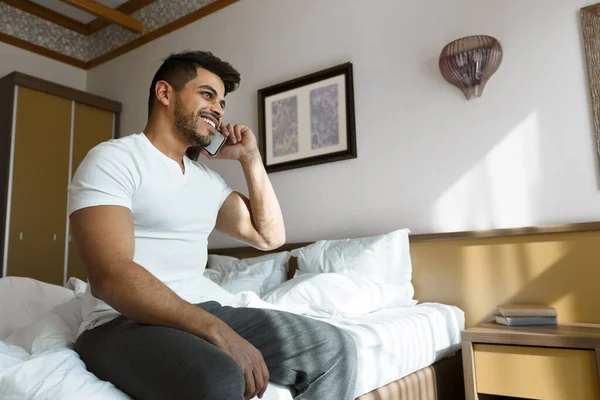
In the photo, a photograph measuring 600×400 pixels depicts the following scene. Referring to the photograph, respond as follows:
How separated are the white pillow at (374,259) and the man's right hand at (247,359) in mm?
1225

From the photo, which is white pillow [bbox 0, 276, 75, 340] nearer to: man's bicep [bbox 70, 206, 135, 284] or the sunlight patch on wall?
man's bicep [bbox 70, 206, 135, 284]

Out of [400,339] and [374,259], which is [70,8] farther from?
[400,339]

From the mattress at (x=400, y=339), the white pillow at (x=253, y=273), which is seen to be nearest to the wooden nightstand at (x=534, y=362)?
the mattress at (x=400, y=339)

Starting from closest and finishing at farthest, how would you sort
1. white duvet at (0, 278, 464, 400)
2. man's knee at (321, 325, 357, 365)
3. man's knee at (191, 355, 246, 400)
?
man's knee at (191, 355, 246, 400)
white duvet at (0, 278, 464, 400)
man's knee at (321, 325, 357, 365)

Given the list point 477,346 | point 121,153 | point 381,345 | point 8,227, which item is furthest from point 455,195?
point 8,227

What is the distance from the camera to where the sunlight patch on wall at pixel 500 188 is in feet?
6.84

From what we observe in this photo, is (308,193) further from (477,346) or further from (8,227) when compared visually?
(8,227)

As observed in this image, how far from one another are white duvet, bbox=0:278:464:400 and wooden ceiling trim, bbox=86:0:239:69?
2.25 m

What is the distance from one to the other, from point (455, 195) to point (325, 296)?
84 cm

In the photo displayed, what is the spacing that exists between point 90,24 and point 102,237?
383 cm

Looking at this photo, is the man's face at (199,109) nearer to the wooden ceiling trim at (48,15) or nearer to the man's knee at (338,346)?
the man's knee at (338,346)

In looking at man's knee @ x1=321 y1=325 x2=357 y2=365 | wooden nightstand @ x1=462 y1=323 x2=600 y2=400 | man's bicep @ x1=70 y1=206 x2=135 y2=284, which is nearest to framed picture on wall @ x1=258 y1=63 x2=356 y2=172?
wooden nightstand @ x1=462 y1=323 x2=600 y2=400

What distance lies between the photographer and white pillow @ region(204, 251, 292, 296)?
2330mm

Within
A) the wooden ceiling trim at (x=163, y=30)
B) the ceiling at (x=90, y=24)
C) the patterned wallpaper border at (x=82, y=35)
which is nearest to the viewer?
the wooden ceiling trim at (x=163, y=30)
